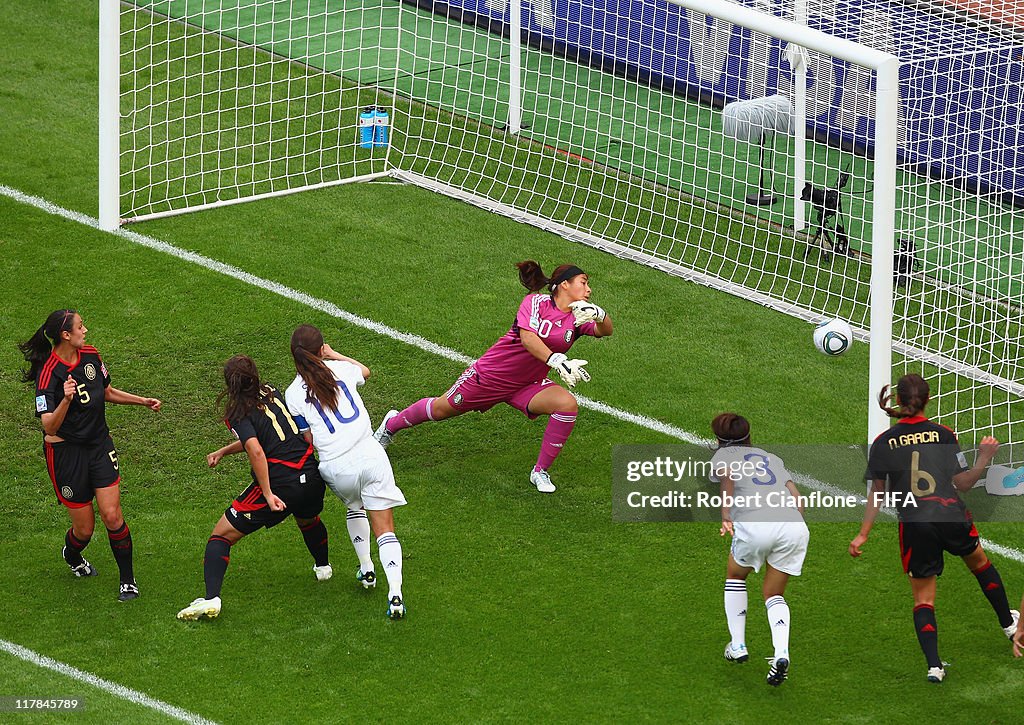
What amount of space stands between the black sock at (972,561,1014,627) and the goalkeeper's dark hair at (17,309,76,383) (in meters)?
5.04

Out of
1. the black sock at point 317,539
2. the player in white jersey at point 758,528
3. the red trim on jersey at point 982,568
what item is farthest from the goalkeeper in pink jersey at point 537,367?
the red trim on jersey at point 982,568

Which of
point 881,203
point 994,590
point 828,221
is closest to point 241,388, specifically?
point 881,203

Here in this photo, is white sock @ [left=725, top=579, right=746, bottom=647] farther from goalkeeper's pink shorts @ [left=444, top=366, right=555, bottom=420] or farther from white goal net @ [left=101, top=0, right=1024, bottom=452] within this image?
goalkeeper's pink shorts @ [left=444, top=366, right=555, bottom=420]

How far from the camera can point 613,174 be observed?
46.2 feet

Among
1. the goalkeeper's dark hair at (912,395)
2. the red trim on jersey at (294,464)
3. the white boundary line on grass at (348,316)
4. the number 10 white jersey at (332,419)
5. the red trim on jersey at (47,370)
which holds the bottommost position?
the white boundary line on grass at (348,316)

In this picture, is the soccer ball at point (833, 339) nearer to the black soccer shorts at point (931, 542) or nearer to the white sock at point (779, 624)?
the black soccer shorts at point (931, 542)

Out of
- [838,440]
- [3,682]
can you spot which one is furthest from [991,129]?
[3,682]

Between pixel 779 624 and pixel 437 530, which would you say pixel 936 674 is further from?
pixel 437 530

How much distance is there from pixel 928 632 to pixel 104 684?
4.28 metres

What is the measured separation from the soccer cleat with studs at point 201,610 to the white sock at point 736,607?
2.78 meters

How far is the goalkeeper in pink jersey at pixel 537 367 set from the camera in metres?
9.45

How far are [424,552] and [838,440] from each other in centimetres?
317

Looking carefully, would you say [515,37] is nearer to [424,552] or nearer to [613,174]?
[613,174]

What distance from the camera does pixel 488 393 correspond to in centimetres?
985
